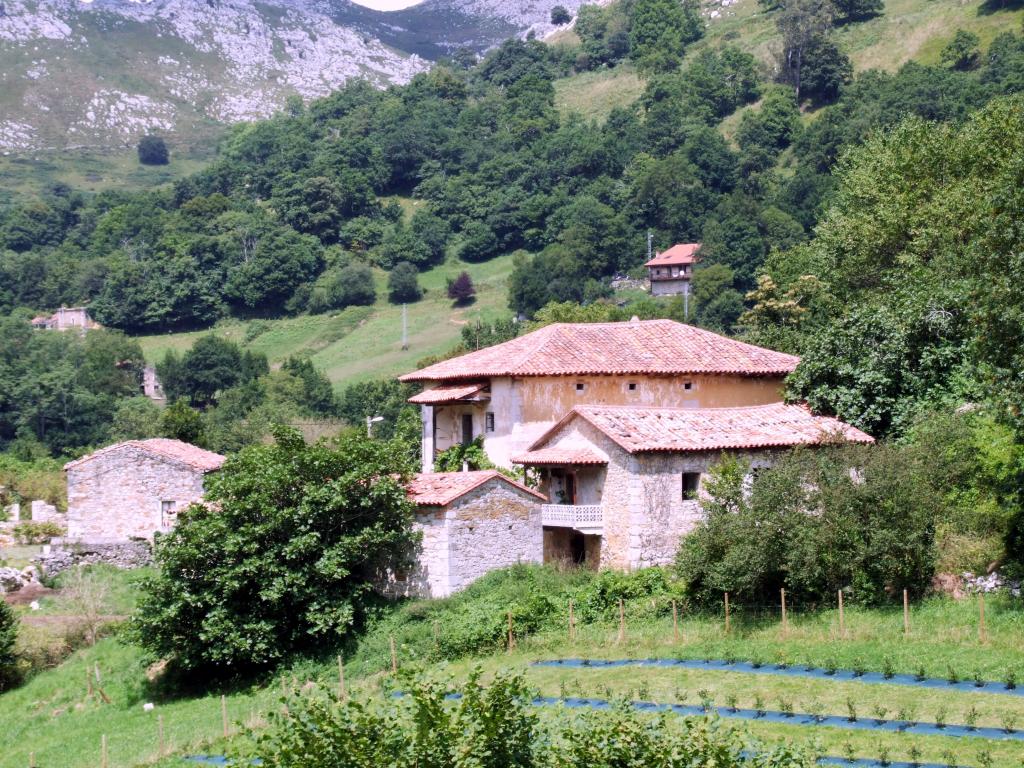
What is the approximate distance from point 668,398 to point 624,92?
460 feet

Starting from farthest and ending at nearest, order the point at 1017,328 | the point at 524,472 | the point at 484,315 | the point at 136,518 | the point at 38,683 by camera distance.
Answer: the point at 484,315
the point at 136,518
the point at 524,472
the point at 38,683
the point at 1017,328

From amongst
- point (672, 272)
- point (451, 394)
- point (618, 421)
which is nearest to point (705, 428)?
point (618, 421)

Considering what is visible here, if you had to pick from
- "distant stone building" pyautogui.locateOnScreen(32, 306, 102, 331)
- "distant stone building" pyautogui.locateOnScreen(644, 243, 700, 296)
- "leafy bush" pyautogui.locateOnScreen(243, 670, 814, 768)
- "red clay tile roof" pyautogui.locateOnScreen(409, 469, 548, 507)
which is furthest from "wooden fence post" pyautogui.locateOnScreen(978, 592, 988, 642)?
"distant stone building" pyautogui.locateOnScreen(32, 306, 102, 331)

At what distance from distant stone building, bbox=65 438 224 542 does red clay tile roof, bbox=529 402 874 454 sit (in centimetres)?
1572

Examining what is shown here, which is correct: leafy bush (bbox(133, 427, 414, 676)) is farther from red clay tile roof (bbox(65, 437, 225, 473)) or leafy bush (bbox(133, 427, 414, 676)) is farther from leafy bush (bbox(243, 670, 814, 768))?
leafy bush (bbox(243, 670, 814, 768))

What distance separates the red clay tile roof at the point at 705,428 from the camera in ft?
119

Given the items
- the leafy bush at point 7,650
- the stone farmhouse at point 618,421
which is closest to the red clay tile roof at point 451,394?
the stone farmhouse at point 618,421

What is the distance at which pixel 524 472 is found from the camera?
1551 inches

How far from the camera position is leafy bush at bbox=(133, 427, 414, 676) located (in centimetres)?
3347

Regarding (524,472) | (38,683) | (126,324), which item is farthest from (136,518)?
(126,324)

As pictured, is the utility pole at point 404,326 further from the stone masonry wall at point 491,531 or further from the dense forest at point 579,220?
the stone masonry wall at point 491,531

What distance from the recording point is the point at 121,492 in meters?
49.4

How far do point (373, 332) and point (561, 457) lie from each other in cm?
7836

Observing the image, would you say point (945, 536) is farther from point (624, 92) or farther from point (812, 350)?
point (624, 92)
